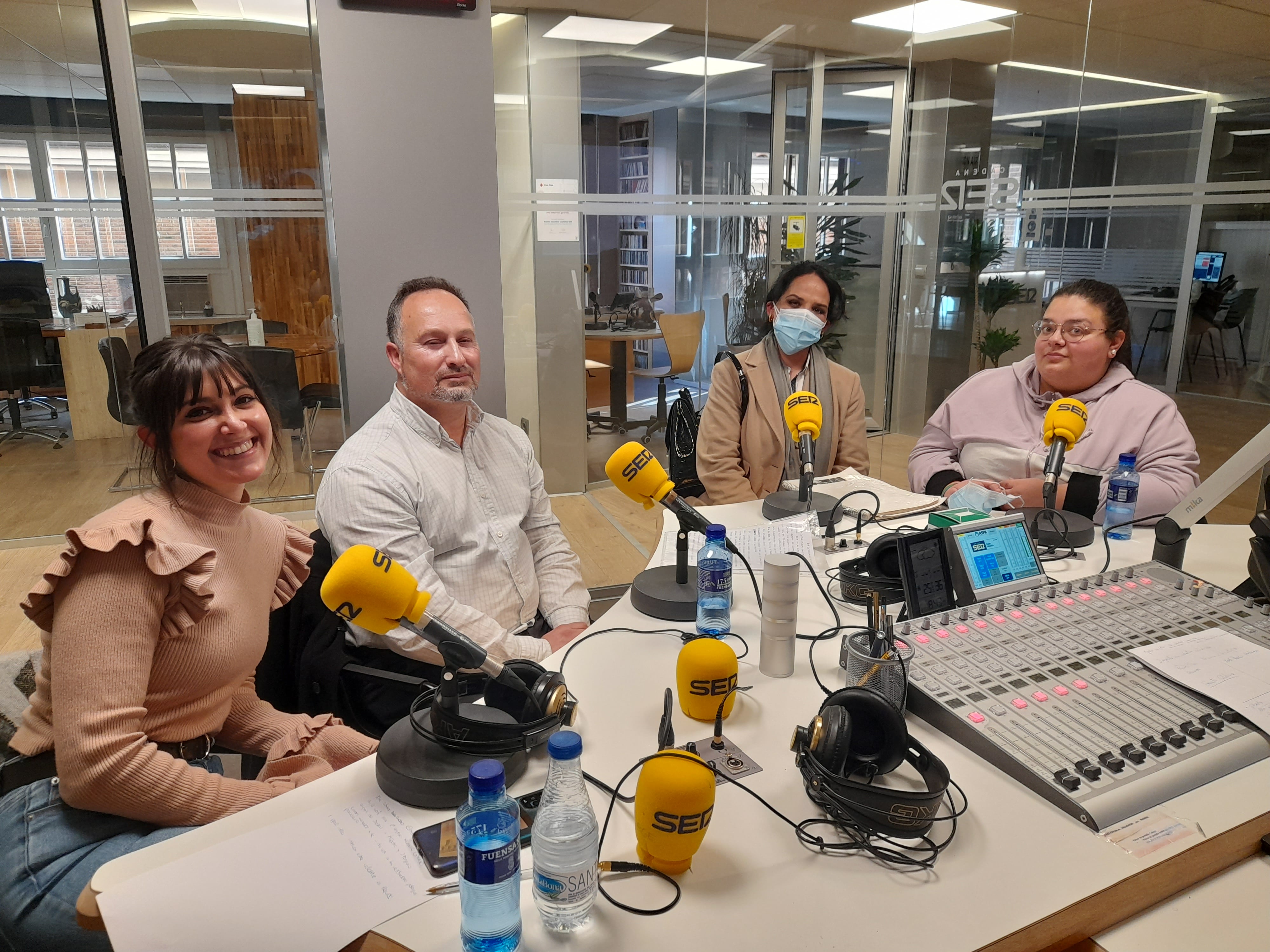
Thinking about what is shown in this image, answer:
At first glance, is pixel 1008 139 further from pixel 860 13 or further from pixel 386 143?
pixel 386 143

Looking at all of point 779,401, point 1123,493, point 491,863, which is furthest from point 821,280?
point 491,863

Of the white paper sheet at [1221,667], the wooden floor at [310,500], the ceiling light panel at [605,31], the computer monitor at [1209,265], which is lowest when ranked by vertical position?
the wooden floor at [310,500]

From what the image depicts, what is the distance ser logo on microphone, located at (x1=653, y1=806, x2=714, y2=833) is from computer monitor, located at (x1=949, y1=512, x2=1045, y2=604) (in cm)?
84

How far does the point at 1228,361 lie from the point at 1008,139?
184cm

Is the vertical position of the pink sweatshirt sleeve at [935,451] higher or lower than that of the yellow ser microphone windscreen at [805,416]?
lower

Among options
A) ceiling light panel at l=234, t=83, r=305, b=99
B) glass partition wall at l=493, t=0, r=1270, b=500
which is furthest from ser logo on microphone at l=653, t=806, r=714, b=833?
ceiling light panel at l=234, t=83, r=305, b=99

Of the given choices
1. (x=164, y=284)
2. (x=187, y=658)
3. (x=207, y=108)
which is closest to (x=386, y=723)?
(x=187, y=658)

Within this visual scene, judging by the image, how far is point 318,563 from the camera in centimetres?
187

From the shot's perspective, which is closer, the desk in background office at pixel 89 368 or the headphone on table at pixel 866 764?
the headphone on table at pixel 866 764

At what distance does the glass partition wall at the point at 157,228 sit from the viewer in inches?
149

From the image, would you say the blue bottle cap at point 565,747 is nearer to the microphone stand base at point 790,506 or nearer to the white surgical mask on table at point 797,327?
the microphone stand base at point 790,506

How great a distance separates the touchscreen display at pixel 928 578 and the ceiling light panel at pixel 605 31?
389 centimetres

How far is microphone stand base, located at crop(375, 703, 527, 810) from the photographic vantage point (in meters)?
1.10

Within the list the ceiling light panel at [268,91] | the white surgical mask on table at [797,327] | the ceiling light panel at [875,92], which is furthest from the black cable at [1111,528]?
the ceiling light panel at [268,91]
